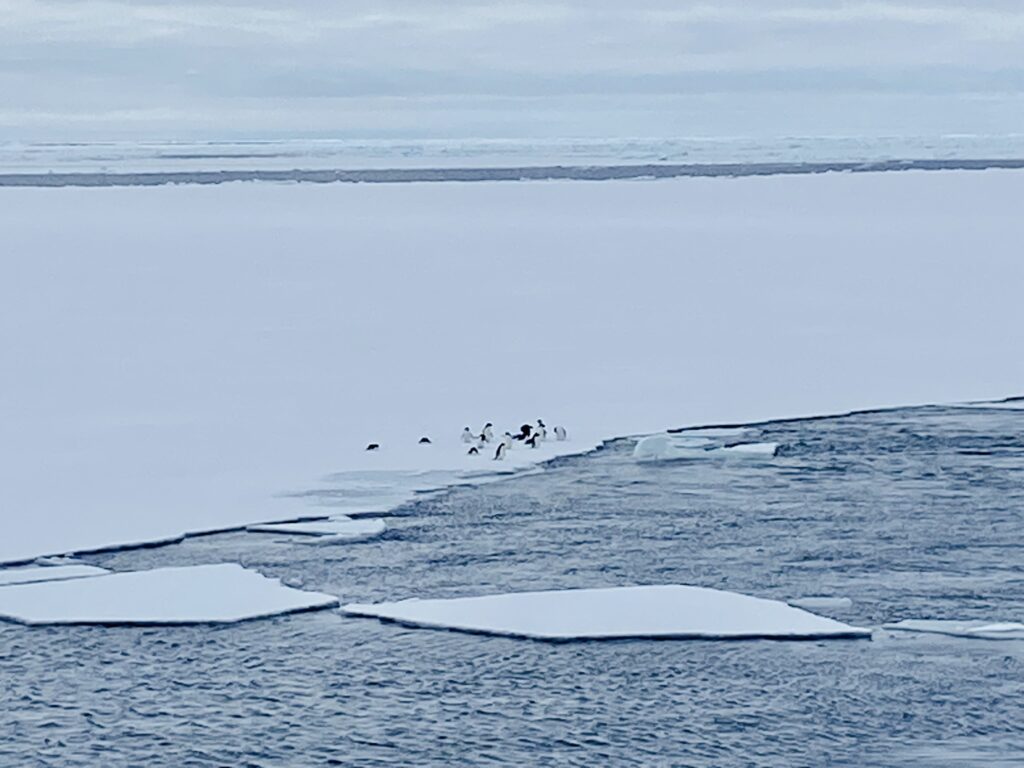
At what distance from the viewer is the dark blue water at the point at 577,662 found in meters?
4.02

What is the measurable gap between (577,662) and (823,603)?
0.81 m

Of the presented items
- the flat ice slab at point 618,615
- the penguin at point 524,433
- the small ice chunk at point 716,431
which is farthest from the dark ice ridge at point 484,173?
the flat ice slab at point 618,615

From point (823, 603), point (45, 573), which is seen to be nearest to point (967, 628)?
point (823, 603)

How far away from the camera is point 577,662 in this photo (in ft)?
15.2

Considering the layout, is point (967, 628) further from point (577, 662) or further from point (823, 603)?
point (577, 662)

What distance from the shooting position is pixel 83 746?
13.1ft

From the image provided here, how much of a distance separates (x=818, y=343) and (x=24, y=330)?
4817 mm

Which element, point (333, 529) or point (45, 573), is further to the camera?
point (333, 529)

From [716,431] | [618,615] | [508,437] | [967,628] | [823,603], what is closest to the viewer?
[967,628]

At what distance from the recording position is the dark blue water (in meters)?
4.02

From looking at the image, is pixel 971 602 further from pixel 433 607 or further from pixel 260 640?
pixel 260 640

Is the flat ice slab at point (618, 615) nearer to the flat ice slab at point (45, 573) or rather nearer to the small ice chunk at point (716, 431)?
the flat ice slab at point (45, 573)

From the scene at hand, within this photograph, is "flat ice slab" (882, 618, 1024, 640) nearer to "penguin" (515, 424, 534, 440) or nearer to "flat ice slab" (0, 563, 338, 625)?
"flat ice slab" (0, 563, 338, 625)

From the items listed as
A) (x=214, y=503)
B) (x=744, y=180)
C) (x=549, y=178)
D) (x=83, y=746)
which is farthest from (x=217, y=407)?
(x=549, y=178)
